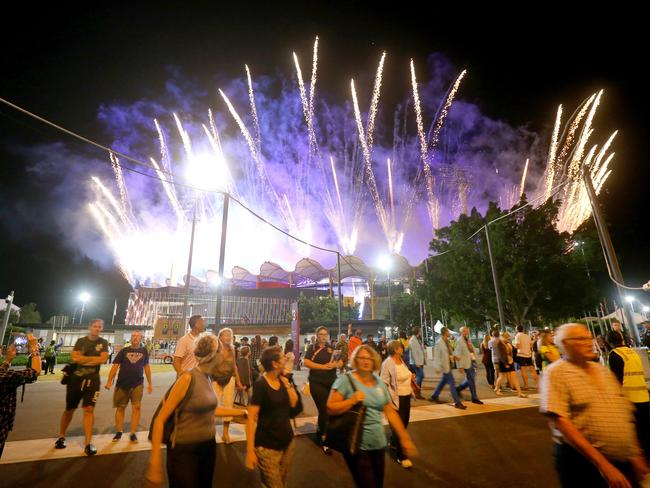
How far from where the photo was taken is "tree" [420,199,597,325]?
2475 cm

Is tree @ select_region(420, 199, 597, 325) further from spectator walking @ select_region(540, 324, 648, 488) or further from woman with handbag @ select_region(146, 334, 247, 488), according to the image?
woman with handbag @ select_region(146, 334, 247, 488)

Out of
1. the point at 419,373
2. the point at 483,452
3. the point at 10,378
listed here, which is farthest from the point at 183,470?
the point at 419,373

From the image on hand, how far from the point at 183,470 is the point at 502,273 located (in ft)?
87.9

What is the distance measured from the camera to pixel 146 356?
6906 millimetres

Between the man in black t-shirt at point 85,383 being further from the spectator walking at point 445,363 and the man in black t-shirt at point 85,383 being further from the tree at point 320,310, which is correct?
the tree at point 320,310

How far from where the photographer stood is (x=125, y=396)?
20.8ft

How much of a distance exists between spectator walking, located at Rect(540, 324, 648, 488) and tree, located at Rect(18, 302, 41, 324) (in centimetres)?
7999

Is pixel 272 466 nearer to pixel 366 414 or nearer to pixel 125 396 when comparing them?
pixel 366 414

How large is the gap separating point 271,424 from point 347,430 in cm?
70

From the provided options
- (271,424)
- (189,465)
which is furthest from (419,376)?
(189,465)

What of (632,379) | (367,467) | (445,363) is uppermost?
(445,363)

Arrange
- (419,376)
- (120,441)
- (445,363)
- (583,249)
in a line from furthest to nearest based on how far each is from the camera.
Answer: (583,249), (419,376), (445,363), (120,441)

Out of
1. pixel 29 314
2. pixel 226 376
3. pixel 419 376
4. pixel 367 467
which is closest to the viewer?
pixel 367 467

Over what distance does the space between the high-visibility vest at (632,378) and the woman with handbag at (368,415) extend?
3443 millimetres
